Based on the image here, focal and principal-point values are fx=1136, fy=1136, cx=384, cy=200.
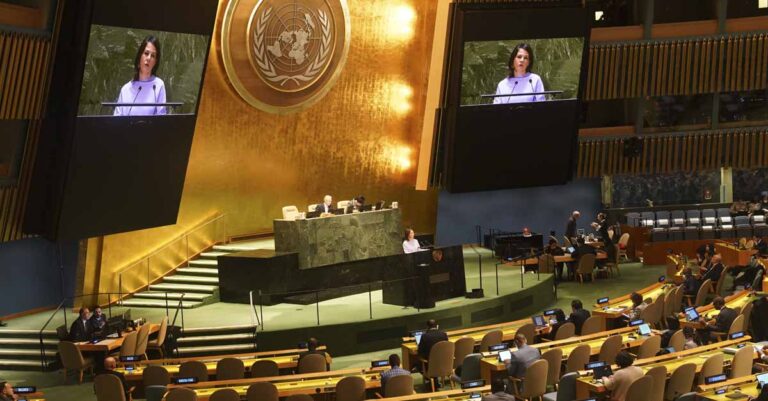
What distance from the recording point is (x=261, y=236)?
25.5m

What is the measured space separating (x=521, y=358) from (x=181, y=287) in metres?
9.82

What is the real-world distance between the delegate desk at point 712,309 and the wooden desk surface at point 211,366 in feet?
19.5

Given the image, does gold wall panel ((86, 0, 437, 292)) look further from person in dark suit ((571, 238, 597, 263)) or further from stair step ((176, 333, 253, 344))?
person in dark suit ((571, 238, 597, 263))

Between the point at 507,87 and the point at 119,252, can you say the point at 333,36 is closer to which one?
the point at 507,87

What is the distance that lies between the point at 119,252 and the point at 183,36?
4.79 m

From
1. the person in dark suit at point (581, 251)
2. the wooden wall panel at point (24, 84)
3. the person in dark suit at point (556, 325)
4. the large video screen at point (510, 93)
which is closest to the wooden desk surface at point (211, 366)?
the person in dark suit at point (556, 325)

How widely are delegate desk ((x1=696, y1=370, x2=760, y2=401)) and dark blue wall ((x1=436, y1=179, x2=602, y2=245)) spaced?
16.4 meters

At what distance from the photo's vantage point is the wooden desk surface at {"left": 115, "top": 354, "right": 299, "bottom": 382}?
50.0 ft

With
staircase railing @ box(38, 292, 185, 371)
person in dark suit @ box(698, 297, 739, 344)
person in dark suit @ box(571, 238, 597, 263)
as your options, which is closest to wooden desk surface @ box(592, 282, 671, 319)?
person in dark suit @ box(698, 297, 739, 344)

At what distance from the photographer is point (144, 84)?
19.5 metres

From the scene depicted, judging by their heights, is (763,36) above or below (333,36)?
above

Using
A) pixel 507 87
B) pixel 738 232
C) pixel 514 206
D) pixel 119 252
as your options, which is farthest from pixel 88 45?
pixel 738 232

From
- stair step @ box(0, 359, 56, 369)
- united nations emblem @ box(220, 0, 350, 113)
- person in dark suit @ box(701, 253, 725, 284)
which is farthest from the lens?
united nations emblem @ box(220, 0, 350, 113)

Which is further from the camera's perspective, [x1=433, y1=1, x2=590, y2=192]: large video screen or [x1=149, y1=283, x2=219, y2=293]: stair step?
[x1=433, y1=1, x2=590, y2=192]: large video screen
